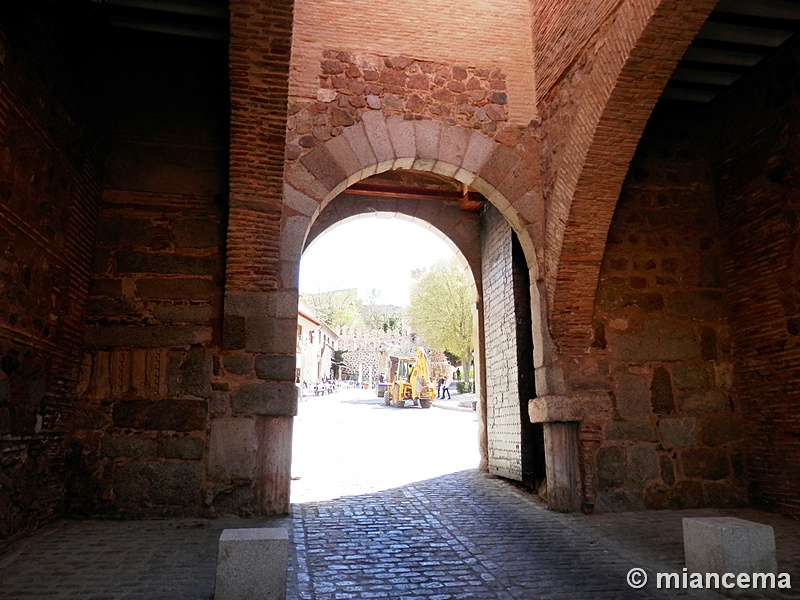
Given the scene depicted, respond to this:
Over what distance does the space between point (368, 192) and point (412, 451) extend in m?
4.04

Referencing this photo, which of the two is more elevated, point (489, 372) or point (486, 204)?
point (486, 204)

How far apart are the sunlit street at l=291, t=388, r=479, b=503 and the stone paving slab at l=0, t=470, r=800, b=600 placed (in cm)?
95

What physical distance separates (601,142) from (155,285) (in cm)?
377

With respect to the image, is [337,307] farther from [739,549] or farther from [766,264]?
[739,549]

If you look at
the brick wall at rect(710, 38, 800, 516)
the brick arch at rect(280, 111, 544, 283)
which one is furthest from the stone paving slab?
the brick arch at rect(280, 111, 544, 283)

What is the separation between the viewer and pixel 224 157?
477 cm

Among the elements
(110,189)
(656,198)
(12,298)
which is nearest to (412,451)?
(656,198)

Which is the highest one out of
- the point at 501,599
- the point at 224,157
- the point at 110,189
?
the point at 224,157

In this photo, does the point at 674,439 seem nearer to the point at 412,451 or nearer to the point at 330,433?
the point at 412,451

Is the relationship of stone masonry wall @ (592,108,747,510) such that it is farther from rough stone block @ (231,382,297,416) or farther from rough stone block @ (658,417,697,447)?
rough stone block @ (231,382,297,416)

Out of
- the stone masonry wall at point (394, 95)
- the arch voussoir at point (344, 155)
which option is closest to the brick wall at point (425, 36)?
the stone masonry wall at point (394, 95)

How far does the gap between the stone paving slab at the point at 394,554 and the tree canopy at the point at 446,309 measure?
20118 mm

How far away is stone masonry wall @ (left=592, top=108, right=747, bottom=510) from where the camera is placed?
4785 mm

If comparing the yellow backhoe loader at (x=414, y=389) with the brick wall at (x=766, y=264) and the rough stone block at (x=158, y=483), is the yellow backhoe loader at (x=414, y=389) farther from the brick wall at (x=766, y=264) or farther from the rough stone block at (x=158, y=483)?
the rough stone block at (x=158, y=483)
